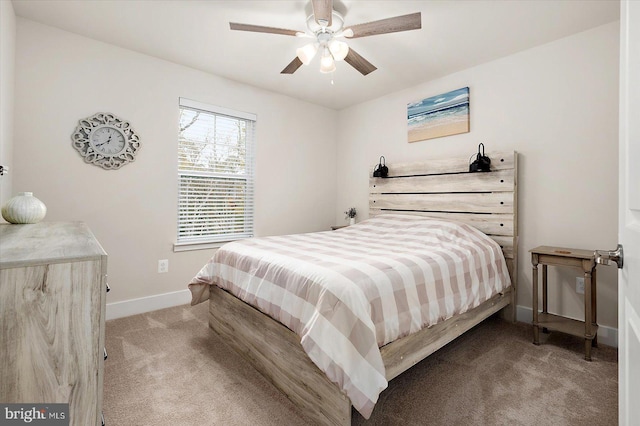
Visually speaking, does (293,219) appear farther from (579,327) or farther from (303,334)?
(579,327)

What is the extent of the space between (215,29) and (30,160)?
1804 millimetres

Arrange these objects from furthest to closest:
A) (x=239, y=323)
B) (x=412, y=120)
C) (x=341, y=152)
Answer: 1. (x=341, y=152)
2. (x=412, y=120)
3. (x=239, y=323)

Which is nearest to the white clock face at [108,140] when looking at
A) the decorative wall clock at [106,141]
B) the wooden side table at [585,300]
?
the decorative wall clock at [106,141]

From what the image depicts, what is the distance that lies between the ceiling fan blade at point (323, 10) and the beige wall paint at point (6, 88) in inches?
78.1

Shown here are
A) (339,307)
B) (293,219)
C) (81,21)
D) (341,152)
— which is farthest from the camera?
(341,152)

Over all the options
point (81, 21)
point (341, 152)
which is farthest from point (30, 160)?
point (341, 152)

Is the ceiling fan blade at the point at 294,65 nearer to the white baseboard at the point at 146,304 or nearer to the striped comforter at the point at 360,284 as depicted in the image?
the striped comforter at the point at 360,284

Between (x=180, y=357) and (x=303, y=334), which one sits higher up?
(x=303, y=334)

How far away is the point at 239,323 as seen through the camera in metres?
2.05

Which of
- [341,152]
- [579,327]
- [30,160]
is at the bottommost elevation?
[579,327]

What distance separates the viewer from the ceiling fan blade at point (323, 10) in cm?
183

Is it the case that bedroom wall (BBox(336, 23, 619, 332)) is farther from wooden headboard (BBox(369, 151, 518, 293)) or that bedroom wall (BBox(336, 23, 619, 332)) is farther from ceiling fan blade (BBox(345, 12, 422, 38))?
ceiling fan blade (BBox(345, 12, 422, 38))

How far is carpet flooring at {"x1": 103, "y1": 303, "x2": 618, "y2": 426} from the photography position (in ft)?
4.97

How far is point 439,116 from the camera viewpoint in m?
3.33
